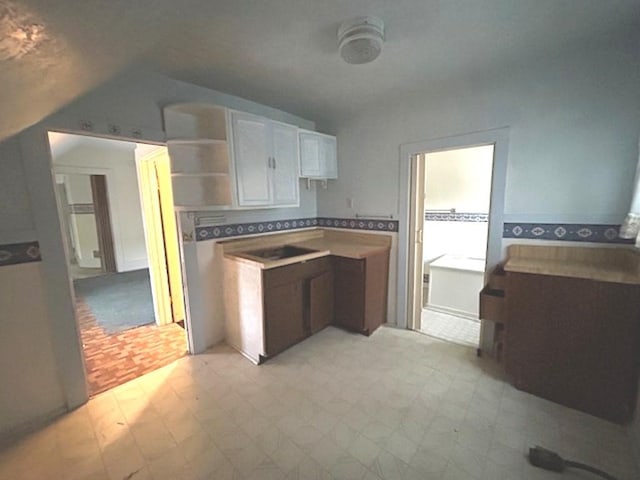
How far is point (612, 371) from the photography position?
1.59 metres

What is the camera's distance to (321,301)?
2670 mm

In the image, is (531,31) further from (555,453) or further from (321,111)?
(555,453)

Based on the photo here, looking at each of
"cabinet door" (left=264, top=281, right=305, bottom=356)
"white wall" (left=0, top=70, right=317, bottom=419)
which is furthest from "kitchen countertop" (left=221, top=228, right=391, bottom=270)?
"white wall" (left=0, top=70, right=317, bottom=419)

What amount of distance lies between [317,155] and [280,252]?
1111 millimetres

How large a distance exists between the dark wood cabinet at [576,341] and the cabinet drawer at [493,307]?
125 millimetres

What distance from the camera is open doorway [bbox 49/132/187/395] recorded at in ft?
8.11

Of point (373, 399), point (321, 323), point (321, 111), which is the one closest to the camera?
Answer: point (373, 399)

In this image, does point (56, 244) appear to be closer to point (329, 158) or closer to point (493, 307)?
point (329, 158)

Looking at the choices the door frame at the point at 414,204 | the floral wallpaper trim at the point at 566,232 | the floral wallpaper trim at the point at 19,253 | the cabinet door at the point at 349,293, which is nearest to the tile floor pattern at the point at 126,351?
the floral wallpaper trim at the point at 19,253

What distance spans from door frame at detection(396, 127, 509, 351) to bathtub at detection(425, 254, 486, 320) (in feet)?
2.69

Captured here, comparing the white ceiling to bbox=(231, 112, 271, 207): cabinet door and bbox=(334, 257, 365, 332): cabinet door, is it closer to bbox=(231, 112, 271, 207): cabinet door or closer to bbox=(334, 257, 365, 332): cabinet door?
bbox=(231, 112, 271, 207): cabinet door

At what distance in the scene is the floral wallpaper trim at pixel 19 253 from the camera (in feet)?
5.06

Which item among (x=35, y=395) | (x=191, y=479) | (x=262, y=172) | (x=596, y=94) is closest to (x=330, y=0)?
(x=262, y=172)

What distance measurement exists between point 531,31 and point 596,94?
2.16 ft
